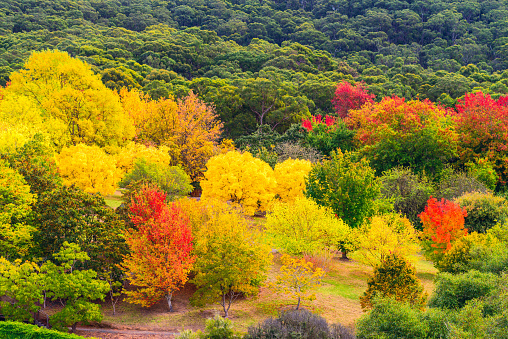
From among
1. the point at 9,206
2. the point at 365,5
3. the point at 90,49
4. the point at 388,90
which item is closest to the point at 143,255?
the point at 9,206

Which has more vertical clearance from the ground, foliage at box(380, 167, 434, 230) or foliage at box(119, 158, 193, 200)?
foliage at box(119, 158, 193, 200)

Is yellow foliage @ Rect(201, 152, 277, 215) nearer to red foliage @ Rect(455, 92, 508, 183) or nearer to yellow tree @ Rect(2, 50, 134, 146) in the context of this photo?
yellow tree @ Rect(2, 50, 134, 146)

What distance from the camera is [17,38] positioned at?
3460 inches

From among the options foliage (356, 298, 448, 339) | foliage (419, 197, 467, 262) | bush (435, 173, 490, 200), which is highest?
foliage (356, 298, 448, 339)

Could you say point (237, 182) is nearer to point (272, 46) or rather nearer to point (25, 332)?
point (25, 332)

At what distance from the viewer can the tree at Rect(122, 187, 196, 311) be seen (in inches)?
816

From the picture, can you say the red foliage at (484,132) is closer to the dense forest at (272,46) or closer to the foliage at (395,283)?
the dense forest at (272,46)

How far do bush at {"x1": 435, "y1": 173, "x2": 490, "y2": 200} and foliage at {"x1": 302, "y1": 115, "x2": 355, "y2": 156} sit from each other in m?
13.3

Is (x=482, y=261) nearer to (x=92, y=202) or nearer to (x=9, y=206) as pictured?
(x=92, y=202)

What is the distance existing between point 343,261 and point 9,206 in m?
Result: 24.1

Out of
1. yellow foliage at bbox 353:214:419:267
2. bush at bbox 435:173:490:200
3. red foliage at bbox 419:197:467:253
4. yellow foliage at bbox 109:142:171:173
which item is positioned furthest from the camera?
bush at bbox 435:173:490:200

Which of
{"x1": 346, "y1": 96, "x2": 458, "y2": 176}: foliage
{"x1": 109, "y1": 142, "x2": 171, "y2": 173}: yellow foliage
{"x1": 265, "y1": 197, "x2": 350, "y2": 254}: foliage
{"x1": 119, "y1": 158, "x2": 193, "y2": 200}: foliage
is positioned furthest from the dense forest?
{"x1": 265, "y1": 197, "x2": 350, "y2": 254}: foliage

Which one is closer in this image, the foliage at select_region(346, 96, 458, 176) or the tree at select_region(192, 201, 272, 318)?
the tree at select_region(192, 201, 272, 318)

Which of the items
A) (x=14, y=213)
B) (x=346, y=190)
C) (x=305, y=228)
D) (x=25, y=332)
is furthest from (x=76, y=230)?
(x=346, y=190)
